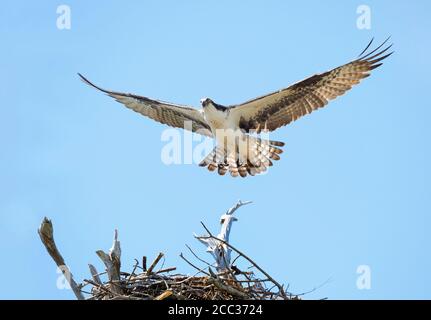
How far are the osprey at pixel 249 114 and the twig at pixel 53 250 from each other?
401 cm

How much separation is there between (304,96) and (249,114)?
0.77 metres

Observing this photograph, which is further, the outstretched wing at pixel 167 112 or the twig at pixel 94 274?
the outstretched wing at pixel 167 112

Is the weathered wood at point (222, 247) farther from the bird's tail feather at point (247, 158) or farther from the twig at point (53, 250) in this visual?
the bird's tail feather at point (247, 158)

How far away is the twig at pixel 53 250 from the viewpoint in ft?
25.3

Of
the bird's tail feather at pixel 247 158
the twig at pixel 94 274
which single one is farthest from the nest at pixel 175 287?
the bird's tail feather at pixel 247 158

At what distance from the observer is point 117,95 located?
12023 millimetres

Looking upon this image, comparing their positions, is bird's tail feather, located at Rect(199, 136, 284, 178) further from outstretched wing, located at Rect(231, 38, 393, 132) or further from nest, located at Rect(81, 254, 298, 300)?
nest, located at Rect(81, 254, 298, 300)

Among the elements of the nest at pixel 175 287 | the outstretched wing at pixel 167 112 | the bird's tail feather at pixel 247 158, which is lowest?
the nest at pixel 175 287

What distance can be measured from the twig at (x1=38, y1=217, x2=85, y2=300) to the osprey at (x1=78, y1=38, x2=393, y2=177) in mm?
4008
